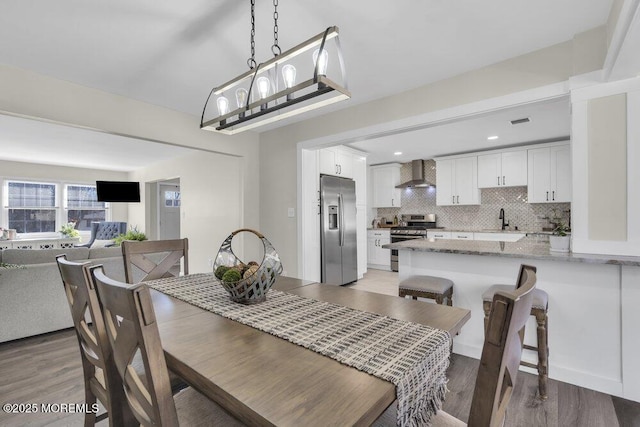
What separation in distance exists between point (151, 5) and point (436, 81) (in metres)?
2.29

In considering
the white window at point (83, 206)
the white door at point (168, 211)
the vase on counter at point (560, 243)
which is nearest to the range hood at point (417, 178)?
the vase on counter at point (560, 243)

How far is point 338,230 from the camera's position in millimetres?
4559

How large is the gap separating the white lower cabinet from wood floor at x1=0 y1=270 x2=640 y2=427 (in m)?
3.63

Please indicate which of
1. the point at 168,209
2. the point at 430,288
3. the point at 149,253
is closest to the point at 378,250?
the point at 430,288

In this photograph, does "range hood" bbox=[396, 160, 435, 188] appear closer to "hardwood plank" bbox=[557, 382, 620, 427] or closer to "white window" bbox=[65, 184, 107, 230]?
"hardwood plank" bbox=[557, 382, 620, 427]

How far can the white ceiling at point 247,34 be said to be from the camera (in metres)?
1.81

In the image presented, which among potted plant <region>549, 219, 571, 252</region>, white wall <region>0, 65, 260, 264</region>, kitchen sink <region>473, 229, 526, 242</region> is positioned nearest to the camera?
potted plant <region>549, 219, 571, 252</region>

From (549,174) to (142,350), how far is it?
5776 millimetres

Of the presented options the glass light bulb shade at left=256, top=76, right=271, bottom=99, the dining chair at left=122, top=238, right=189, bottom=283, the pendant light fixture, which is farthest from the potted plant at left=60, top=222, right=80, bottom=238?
the glass light bulb shade at left=256, top=76, right=271, bottom=99

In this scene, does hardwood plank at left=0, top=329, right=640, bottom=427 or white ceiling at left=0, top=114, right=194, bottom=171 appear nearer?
hardwood plank at left=0, top=329, right=640, bottom=427

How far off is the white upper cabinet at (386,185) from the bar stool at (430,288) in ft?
13.5

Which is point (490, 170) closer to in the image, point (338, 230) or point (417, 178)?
point (417, 178)

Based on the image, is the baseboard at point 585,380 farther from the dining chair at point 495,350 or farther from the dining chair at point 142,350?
the dining chair at point 142,350

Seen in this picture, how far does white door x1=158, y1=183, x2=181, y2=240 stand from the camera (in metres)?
7.84
